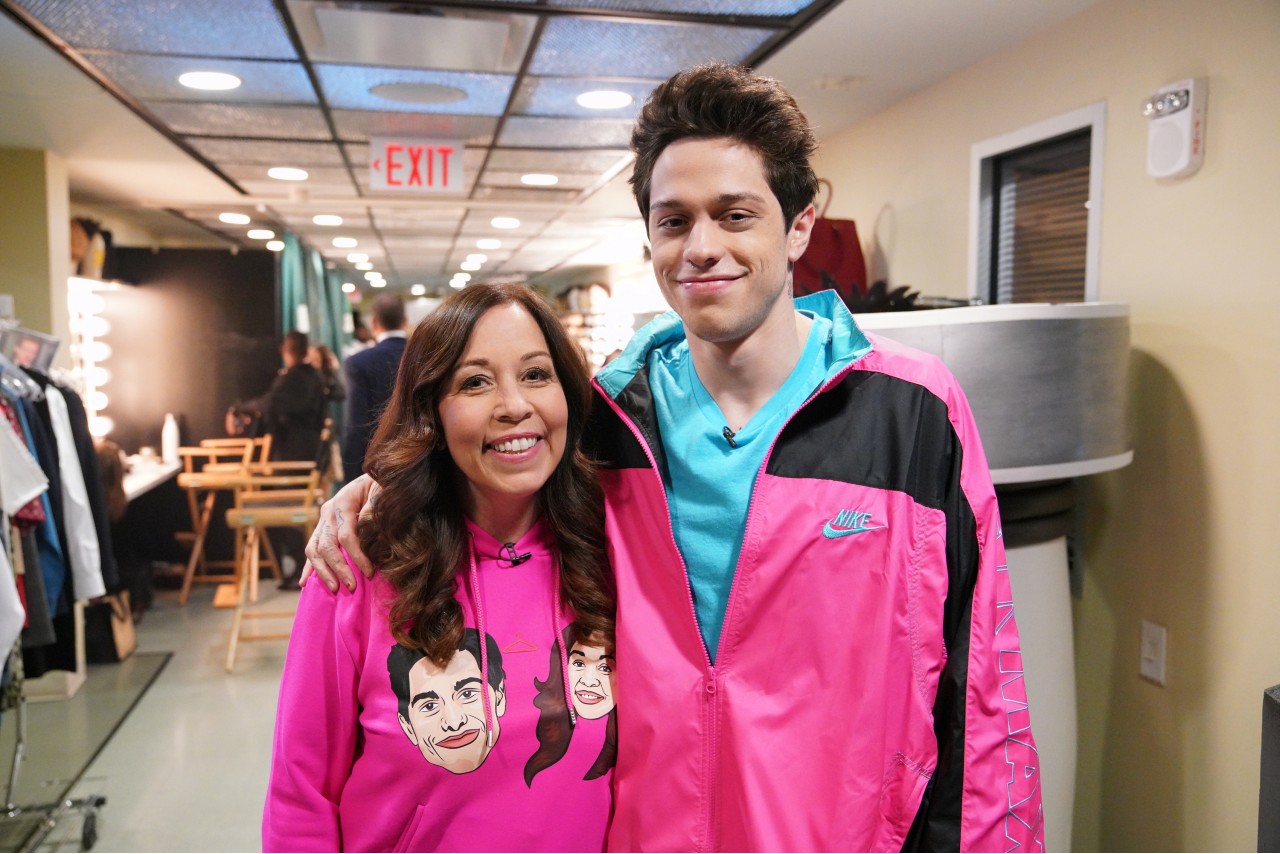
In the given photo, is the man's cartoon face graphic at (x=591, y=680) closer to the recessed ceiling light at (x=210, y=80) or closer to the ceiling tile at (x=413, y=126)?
the recessed ceiling light at (x=210, y=80)

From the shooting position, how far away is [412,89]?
363 centimetres

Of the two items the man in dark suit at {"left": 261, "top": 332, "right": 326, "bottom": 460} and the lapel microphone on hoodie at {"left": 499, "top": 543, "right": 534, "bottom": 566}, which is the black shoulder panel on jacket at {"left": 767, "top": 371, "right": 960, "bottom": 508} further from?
the man in dark suit at {"left": 261, "top": 332, "right": 326, "bottom": 460}

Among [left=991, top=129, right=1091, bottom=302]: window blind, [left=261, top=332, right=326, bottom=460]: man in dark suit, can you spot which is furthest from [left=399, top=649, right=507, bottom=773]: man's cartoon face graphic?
[left=261, top=332, right=326, bottom=460]: man in dark suit

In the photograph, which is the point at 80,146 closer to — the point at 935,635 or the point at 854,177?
the point at 854,177

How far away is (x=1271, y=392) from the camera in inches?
81.7

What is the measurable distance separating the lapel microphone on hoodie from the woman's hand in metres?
0.19

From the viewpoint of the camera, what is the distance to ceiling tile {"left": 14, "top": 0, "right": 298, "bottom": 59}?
2697mm

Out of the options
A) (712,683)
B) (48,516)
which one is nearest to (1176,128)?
(712,683)

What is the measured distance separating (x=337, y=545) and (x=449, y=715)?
285mm

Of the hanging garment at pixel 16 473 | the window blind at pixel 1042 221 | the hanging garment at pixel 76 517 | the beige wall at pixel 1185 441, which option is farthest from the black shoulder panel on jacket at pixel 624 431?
the hanging garment at pixel 76 517

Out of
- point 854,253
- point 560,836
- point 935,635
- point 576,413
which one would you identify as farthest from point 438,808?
point 854,253

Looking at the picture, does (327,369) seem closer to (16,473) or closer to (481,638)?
(16,473)

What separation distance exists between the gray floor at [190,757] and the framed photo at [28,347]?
62.6 inches

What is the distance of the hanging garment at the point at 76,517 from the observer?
10.9ft
